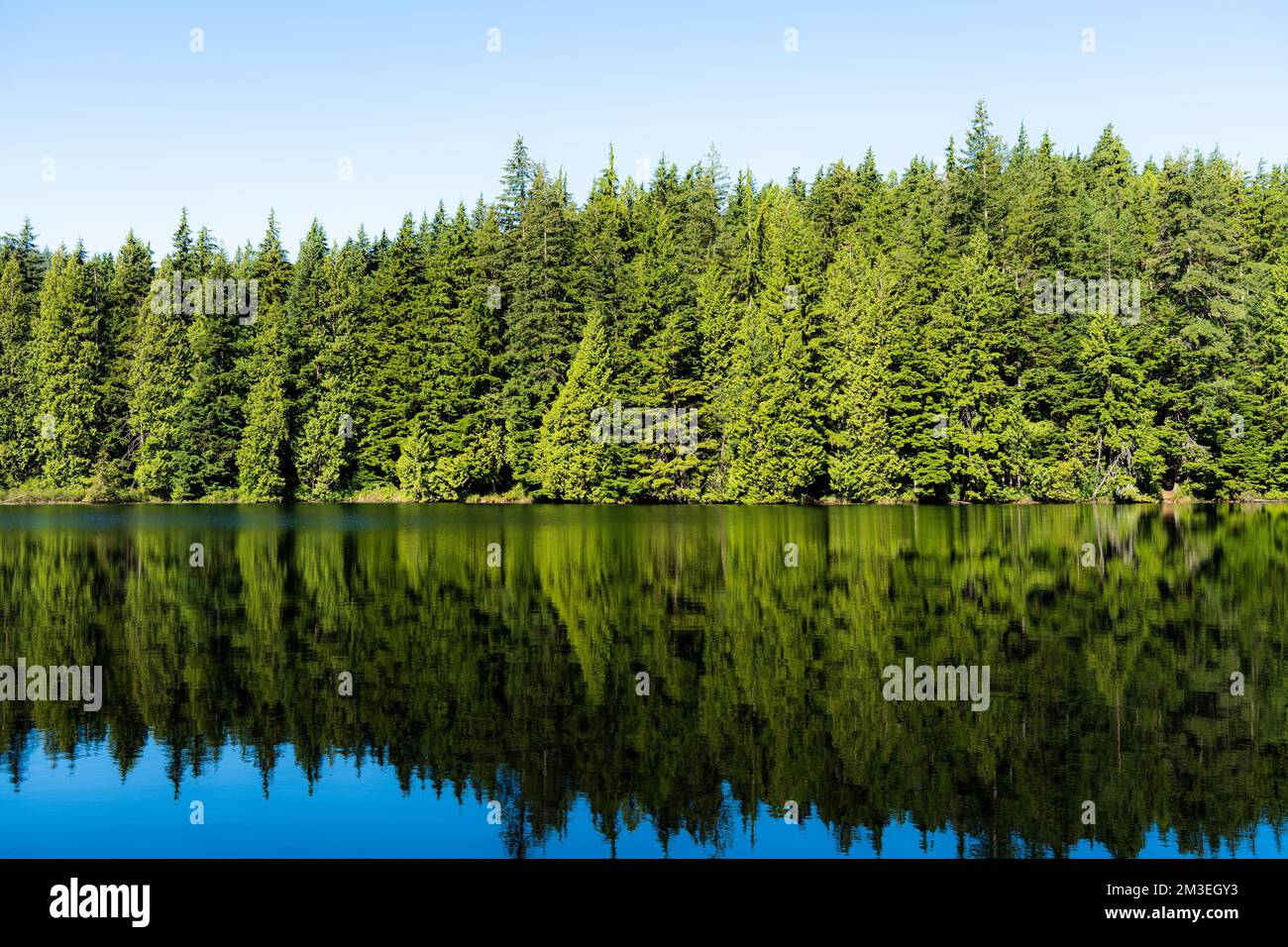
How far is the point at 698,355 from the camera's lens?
290 feet

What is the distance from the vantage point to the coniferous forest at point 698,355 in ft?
263

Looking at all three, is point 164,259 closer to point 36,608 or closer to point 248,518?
point 248,518

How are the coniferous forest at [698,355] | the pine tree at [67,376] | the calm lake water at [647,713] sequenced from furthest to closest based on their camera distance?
the pine tree at [67,376]
the coniferous forest at [698,355]
the calm lake water at [647,713]

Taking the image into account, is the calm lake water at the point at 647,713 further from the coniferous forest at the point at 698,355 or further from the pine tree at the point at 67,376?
the pine tree at the point at 67,376

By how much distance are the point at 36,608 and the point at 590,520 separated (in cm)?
3609

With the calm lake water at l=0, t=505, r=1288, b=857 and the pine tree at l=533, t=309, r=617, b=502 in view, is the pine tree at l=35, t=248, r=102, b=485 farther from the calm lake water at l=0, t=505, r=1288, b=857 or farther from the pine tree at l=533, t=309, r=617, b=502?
the calm lake water at l=0, t=505, r=1288, b=857

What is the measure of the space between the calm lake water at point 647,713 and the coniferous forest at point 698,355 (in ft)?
147

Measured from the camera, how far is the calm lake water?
12.8m

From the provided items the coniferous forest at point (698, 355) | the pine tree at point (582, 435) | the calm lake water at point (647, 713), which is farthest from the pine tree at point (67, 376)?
the calm lake water at point (647, 713)

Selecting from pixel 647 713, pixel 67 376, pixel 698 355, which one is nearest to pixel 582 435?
pixel 698 355

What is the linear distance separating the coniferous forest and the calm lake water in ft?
147

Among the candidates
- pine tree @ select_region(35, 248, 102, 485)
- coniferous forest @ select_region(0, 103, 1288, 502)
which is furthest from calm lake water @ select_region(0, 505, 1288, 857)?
pine tree @ select_region(35, 248, 102, 485)

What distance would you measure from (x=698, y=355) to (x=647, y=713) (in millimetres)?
72025
